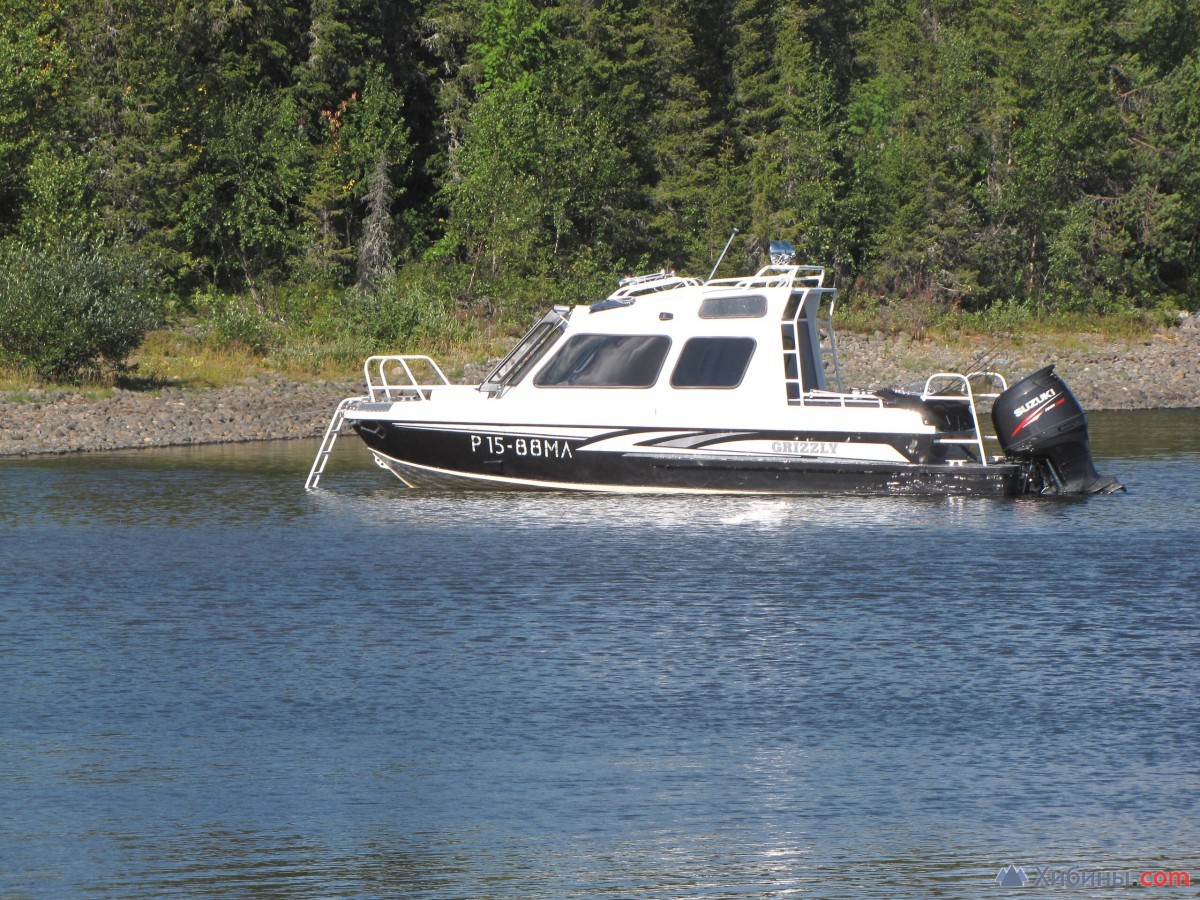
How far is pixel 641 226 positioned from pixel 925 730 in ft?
140

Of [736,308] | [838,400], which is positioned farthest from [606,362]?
[838,400]

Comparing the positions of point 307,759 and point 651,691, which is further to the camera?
point 651,691

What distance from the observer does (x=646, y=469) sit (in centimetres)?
1942

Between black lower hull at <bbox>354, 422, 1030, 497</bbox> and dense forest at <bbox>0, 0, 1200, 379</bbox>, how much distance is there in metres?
24.5

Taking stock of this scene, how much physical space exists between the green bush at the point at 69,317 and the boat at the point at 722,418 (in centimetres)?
1210

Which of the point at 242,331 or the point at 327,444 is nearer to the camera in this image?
the point at 327,444

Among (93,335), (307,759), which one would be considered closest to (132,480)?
(93,335)

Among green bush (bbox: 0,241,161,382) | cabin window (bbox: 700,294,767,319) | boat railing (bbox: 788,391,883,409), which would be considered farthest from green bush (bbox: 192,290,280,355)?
boat railing (bbox: 788,391,883,409)

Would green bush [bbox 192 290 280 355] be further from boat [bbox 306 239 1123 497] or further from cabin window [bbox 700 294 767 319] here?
cabin window [bbox 700 294 767 319]

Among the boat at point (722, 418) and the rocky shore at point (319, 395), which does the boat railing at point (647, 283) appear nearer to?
the boat at point (722, 418)

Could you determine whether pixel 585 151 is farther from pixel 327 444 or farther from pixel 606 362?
pixel 606 362

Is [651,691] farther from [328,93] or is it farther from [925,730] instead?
[328,93]

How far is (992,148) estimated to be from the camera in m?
51.6

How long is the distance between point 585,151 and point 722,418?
3049cm
